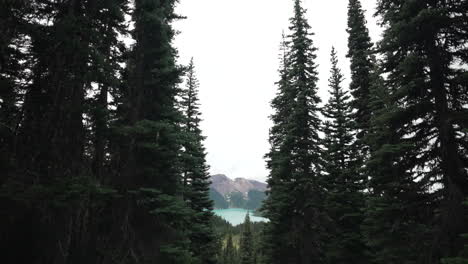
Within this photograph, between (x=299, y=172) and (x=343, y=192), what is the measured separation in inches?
179

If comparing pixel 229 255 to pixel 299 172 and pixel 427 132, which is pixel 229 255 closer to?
pixel 299 172

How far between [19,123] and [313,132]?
54.5 feet

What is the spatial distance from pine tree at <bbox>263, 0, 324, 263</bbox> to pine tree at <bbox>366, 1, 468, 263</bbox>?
8029 mm

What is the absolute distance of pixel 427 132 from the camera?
9055 mm

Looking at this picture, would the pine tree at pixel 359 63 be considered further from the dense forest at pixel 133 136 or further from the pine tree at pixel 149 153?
the pine tree at pixel 149 153

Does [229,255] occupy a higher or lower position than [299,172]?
lower

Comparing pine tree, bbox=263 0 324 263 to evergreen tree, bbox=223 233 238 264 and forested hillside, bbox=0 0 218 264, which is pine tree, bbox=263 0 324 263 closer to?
forested hillside, bbox=0 0 218 264

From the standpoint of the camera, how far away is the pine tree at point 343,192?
18688 millimetres

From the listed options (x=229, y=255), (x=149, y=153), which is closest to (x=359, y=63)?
(x=149, y=153)

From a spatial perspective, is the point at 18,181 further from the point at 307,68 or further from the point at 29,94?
the point at 307,68

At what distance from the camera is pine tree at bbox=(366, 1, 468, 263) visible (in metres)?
7.82

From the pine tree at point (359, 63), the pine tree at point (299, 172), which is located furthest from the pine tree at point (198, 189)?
the pine tree at point (359, 63)

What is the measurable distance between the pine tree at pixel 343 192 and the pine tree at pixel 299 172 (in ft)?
4.18

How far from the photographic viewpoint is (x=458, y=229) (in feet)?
24.5
